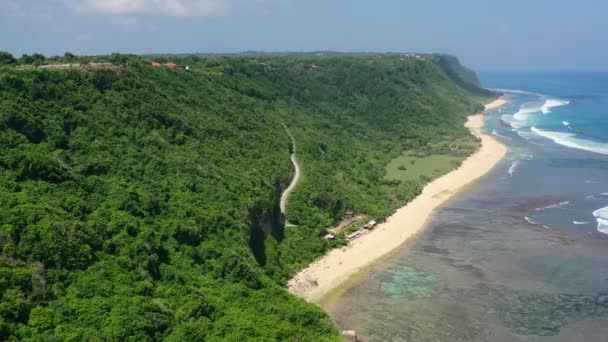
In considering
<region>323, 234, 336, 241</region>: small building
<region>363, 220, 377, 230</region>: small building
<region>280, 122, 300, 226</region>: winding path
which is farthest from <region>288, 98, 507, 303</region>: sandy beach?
<region>280, 122, 300, 226</region>: winding path

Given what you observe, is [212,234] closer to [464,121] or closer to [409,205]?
[409,205]

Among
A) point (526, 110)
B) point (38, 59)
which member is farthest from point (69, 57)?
point (526, 110)

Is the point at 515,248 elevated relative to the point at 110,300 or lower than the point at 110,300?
lower

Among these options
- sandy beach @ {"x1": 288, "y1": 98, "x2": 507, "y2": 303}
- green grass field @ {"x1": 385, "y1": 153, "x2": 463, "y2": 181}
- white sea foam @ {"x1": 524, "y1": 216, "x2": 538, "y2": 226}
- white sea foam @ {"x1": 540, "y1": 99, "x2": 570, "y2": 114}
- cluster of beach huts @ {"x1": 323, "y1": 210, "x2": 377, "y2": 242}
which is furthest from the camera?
white sea foam @ {"x1": 540, "y1": 99, "x2": 570, "y2": 114}

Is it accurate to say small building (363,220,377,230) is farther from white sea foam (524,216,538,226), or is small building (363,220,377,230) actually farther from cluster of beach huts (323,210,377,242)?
white sea foam (524,216,538,226)

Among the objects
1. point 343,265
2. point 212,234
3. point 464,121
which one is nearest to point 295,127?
point 343,265

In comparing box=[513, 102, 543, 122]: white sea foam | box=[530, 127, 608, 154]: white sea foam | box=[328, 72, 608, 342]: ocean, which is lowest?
box=[328, 72, 608, 342]: ocean
